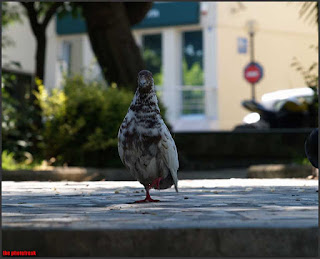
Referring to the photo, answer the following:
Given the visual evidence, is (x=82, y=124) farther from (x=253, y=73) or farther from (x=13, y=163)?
(x=253, y=73)

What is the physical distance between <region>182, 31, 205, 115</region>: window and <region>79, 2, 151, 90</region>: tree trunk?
15111mm

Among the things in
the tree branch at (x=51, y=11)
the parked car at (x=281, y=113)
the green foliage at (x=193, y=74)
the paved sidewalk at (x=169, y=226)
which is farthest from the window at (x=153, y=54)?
the paved sidewalk at (x=169, y=226)

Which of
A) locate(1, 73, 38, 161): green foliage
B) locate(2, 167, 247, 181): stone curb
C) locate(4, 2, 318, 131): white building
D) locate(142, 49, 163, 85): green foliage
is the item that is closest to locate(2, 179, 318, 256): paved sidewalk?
locate(2, 167, 247, 181): stone curb

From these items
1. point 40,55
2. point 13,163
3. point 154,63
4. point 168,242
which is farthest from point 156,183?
point 154,63

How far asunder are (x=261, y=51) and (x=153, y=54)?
182 inches

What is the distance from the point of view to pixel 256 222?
413cm

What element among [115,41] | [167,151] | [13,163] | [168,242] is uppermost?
[115,41]

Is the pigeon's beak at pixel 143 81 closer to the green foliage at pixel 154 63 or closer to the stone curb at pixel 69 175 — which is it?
the stone curb at pixel 69 175

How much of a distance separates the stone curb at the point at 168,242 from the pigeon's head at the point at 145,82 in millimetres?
1920

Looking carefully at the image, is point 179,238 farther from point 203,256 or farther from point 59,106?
point 59,106

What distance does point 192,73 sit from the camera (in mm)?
29078

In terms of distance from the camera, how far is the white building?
92.9ft

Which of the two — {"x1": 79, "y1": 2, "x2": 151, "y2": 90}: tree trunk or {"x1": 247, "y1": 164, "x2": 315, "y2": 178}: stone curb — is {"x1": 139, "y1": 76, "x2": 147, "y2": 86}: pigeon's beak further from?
{"x1": 79, "y1": 2, "x2": 151, "y2": 90}: tree trunk

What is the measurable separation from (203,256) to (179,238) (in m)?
0.17
